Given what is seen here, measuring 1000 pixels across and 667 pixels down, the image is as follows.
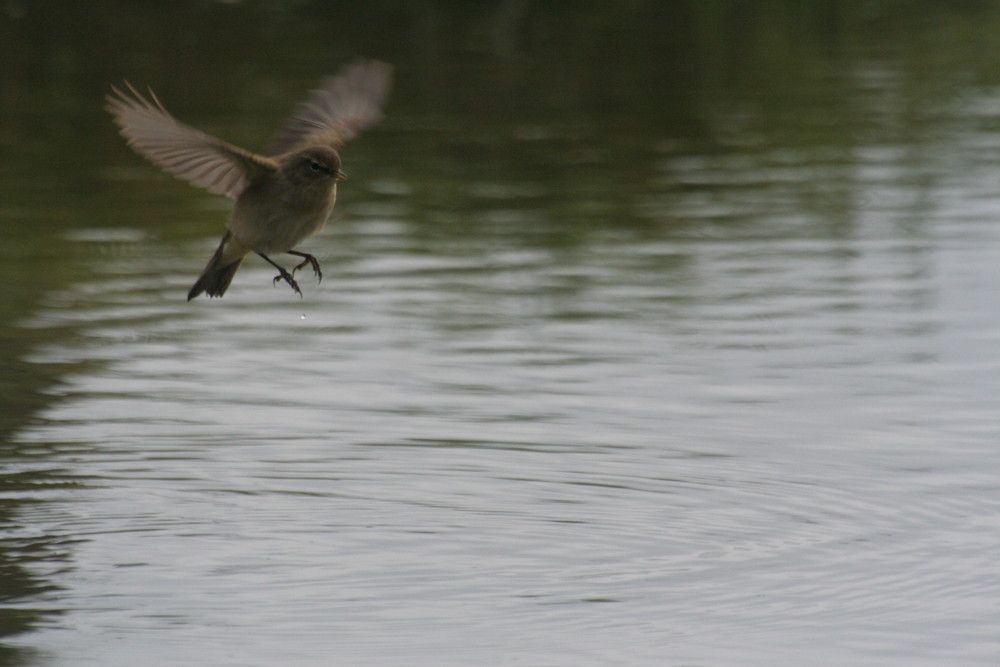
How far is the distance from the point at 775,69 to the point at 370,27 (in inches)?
266

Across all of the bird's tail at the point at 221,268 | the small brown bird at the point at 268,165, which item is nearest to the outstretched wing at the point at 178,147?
the small brown bird at the point at 268,165

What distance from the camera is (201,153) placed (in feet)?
21.4

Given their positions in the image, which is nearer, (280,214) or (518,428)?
(280,214)

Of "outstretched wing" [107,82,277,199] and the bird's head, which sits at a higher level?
"outstretched wing" [107,82,277,199]

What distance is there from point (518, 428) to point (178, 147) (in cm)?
391

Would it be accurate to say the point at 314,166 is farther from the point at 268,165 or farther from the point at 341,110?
the point at 341,110

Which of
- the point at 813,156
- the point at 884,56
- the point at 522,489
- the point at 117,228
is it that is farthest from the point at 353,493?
the point at 884,56

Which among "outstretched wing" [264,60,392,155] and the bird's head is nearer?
the bird's head

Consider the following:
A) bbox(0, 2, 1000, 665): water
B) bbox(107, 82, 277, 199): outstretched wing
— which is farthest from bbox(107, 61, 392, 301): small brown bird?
bbox(0, 2, 1000, 665): water

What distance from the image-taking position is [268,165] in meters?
6.78

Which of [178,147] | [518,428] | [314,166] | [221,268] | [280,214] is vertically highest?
[178,147]

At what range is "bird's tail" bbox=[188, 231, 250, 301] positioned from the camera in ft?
23.8

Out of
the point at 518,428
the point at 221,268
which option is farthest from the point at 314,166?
the point at 518,428

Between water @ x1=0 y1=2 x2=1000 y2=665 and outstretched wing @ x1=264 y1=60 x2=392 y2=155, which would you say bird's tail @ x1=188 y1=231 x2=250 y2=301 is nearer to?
outstretched wing @ x1=264 y1=60 x2=392 y2=155
